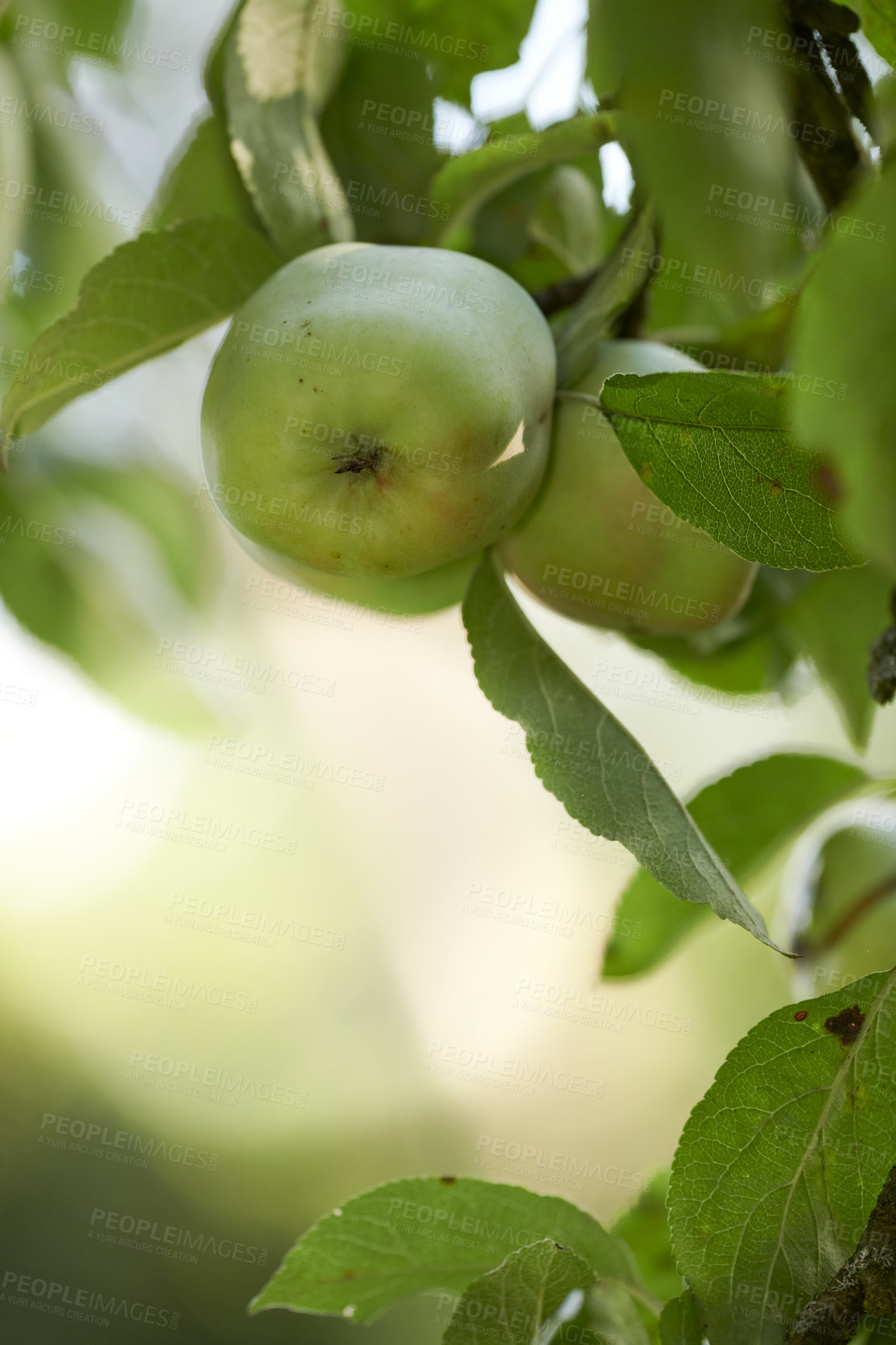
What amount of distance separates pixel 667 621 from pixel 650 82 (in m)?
0.34

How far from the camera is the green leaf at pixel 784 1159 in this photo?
0.54 meters

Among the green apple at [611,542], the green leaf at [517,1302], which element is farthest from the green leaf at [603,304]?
the green leaf at [517,1302]

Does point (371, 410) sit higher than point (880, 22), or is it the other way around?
point (880, 22)

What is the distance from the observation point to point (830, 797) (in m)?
0.94

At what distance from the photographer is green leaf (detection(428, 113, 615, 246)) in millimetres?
614

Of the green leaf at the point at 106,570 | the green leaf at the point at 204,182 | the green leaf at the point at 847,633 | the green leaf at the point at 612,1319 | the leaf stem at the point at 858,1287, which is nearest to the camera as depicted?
→ the leaf stem at the point at 858,1287

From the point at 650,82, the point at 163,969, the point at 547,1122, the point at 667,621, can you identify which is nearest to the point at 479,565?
the point at 667,621

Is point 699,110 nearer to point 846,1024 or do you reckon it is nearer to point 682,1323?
point 846,1024

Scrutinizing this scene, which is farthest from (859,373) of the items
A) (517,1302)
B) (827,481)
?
(517,1302)

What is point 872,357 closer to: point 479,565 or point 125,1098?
point 479,565

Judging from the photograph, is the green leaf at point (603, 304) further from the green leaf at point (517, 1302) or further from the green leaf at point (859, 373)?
the green leaf at point (517, 1302)

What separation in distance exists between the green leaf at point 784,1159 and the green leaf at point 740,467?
0.25 metres

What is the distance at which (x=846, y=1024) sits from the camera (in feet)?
1.83

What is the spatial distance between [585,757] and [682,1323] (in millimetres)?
304
